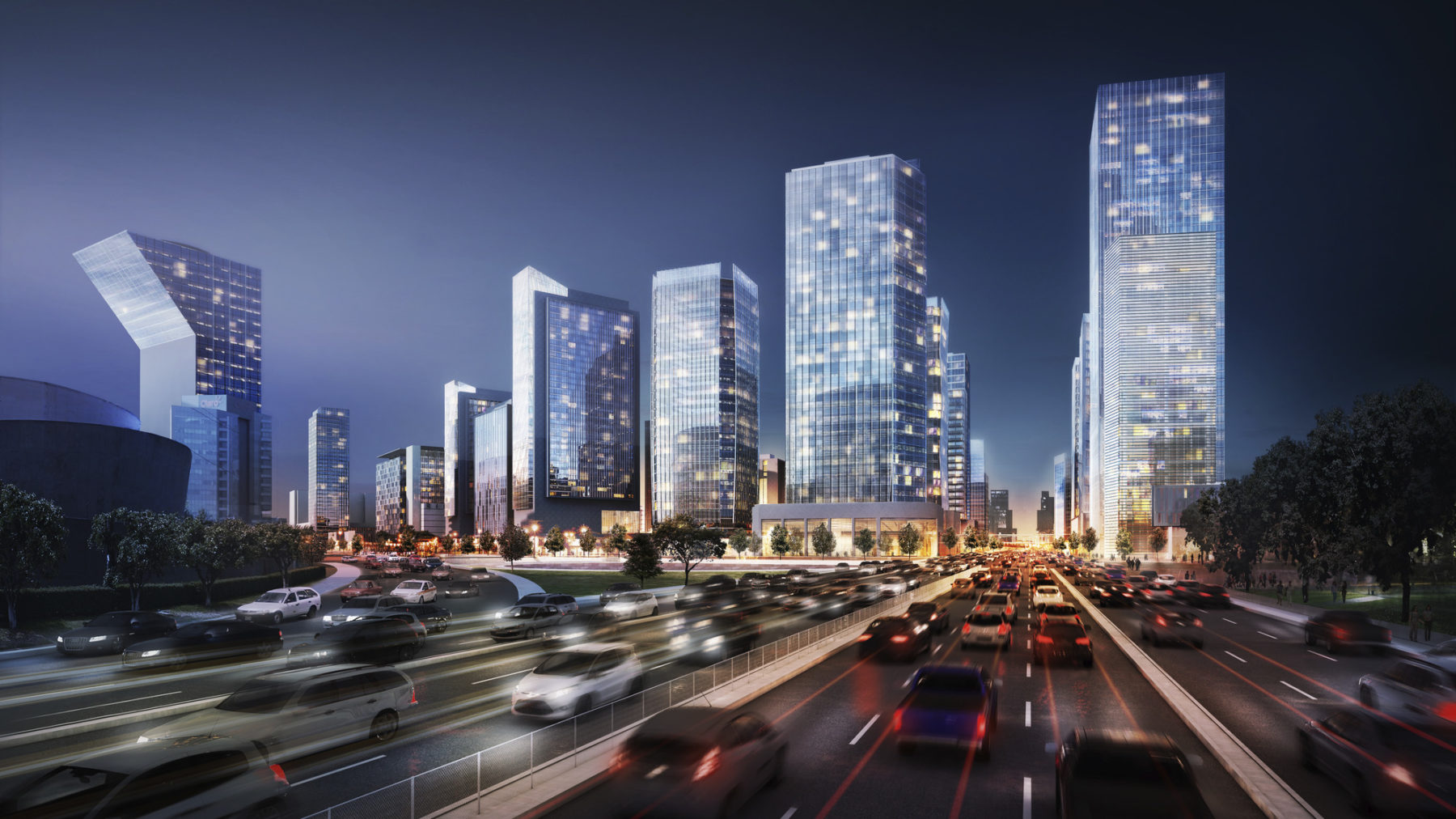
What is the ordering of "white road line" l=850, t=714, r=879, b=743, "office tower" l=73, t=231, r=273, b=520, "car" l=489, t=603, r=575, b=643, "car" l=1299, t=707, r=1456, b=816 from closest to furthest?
"car" l=1299, t=707, r=1456, b=816 → "white road line" l=850, t=714, r=879, b=743 → "car" l=489, t=603, r=575, b=643 → "office tower" l=73, t=231, r=273, b=520

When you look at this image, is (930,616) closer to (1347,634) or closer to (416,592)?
Result: (1347,634)

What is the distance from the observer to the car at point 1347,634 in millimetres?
30469

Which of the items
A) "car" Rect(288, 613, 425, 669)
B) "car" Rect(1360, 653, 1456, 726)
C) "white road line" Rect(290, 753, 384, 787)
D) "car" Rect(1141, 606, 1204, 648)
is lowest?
"car" Rect(1141, 606, 1204, 648)

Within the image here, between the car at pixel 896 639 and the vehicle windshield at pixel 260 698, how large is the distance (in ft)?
65.1

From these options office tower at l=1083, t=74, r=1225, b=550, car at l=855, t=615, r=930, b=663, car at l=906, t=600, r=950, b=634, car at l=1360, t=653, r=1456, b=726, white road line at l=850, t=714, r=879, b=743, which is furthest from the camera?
office tower at l=1083, t=74, r=1225, b=550

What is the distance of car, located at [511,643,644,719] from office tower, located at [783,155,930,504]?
148222 millimetres

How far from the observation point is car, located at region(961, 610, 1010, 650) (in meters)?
29.5

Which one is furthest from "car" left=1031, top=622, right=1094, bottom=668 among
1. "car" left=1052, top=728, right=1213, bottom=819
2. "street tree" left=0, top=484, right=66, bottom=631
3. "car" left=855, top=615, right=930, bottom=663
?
"street tree" left=0, top=484, right=66, bottom=631

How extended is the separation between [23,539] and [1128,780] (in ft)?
143

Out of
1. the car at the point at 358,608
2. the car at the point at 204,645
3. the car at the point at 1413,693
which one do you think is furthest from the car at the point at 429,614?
the car at the point at 1413,693

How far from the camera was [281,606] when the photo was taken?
4144 cm

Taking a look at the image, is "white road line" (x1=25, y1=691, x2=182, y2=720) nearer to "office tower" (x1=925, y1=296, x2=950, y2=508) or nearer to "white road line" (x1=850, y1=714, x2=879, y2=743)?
"white road line" (x1=850, y1=714, x2=879, y2=743)

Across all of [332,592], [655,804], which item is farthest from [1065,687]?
[332,592]

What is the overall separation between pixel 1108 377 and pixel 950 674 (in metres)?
205
